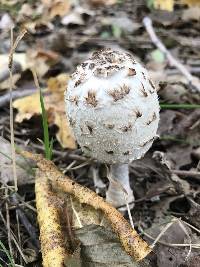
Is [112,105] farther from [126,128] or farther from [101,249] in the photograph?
[101,249]

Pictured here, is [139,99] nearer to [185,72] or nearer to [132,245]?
[132,245]

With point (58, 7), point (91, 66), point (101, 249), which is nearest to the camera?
point (101, 249)

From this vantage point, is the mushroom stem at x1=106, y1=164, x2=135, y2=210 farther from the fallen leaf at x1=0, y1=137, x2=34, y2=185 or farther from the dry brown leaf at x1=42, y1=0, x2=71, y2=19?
the dry brown leaf at x1=42, y1=0, x2=71, y2=19

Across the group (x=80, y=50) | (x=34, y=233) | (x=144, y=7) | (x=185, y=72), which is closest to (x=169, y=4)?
(x=144, y=7)

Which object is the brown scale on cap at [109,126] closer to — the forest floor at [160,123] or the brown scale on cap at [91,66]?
the brown scale on cap at [91,66]

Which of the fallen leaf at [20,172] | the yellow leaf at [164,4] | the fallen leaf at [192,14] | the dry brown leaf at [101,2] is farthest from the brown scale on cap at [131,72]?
the dry brown leaf at [101,2]

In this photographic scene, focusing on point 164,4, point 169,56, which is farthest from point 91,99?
point 164,4
